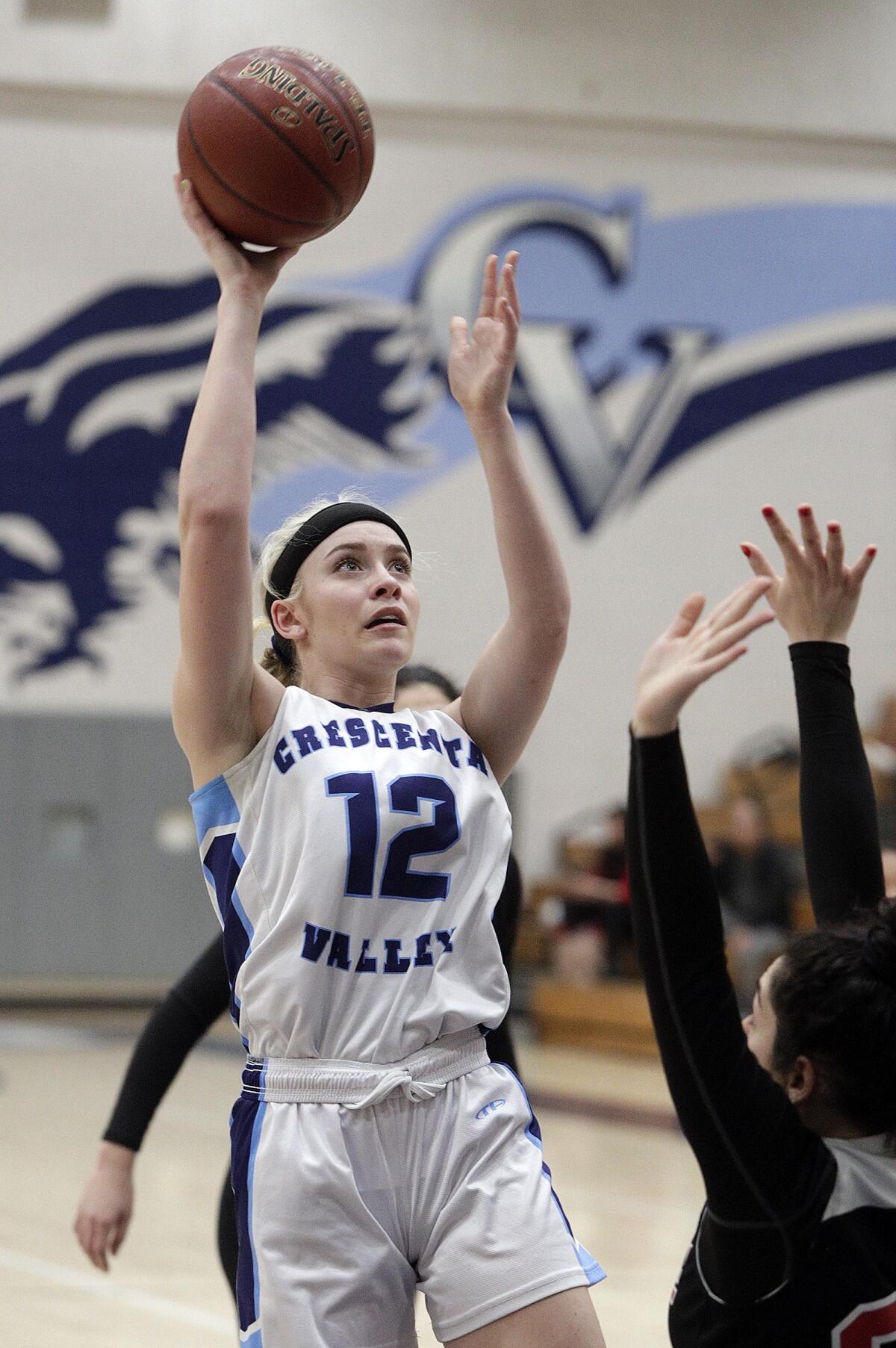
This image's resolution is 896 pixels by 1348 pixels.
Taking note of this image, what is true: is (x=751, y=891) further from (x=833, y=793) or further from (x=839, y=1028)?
(x=839, y=1028)

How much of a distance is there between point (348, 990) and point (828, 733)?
0.73 meters

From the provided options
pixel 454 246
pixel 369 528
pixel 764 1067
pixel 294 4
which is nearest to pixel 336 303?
pixel 454 246

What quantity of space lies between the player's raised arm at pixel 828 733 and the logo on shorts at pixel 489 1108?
1.67ft

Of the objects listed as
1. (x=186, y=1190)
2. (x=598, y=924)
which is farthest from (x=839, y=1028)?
(x=598, y=924)

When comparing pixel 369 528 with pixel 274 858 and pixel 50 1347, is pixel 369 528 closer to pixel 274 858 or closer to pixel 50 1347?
pixel 274 858

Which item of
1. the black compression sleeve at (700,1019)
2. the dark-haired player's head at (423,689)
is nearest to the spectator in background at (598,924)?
the dark-haired player's head at (423,689)

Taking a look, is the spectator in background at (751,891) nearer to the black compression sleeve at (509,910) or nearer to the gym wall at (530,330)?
the gym wall at (530,330)

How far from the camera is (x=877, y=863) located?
220 cm

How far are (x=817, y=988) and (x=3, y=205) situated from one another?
11.3 meters

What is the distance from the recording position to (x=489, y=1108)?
226 centimetres

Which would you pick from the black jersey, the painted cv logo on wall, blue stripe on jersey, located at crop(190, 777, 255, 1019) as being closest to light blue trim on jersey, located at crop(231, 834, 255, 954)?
blue stripe on jersey, located at crop(190, 777, 255, 1019)

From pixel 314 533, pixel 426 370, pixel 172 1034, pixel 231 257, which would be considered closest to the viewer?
pixel 231 257

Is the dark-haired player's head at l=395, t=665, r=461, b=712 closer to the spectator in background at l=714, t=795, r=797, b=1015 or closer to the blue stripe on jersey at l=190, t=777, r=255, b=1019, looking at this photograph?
the blue stripe on jersey at l=190, t=777, r=255, b=1019

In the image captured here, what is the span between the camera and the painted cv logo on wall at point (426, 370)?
11859mm
